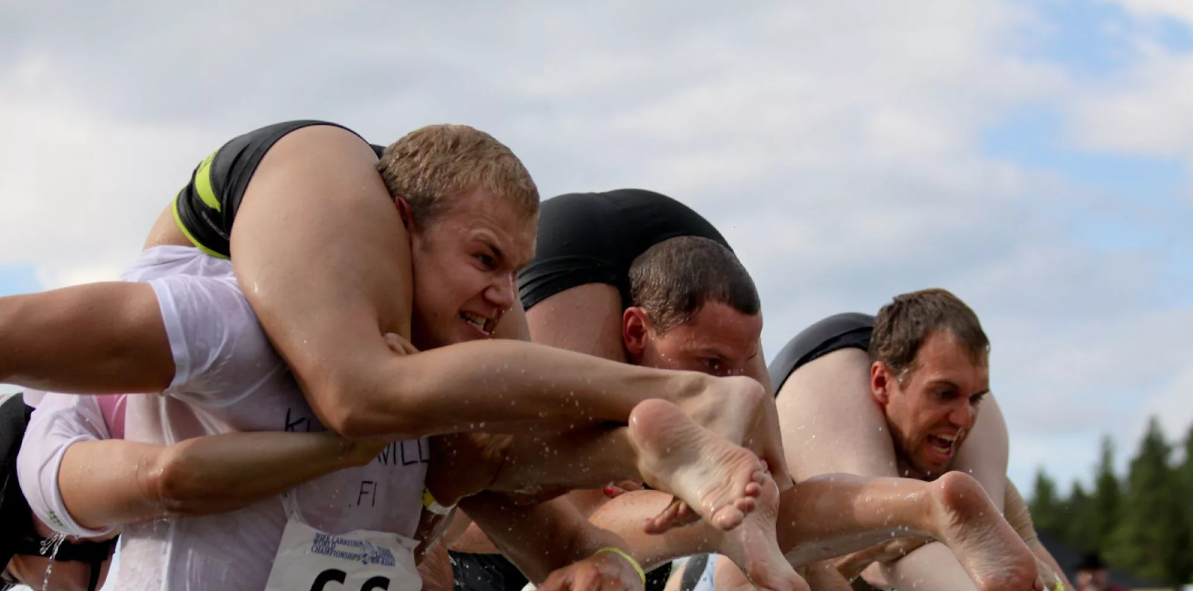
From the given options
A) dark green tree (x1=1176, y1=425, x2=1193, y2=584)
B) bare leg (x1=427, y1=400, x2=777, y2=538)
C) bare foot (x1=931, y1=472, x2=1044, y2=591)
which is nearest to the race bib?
bare leg (x1=427, y1=400, x2=777, y2=538)

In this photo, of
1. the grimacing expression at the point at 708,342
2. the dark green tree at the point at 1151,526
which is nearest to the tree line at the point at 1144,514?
the dark green tree at the point at 1151,526

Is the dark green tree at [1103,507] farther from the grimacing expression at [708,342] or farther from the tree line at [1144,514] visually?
the grimacing expression at [708,342]

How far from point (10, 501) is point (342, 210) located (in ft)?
5.11

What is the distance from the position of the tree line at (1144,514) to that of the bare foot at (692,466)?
45.4 m

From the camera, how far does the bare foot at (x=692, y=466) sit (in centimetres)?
317

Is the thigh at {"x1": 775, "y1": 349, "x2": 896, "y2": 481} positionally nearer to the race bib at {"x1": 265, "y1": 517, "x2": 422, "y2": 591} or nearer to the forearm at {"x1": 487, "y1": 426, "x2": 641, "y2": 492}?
the forearm at {"x1": 487, "y1": 426, "x2": 641, "y2": 492}

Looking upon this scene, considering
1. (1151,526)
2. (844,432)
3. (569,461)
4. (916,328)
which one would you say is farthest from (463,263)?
(1151,526)

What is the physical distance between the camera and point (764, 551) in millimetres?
3709

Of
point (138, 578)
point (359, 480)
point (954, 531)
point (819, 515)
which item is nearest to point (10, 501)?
point (138, 578)

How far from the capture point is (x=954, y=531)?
411 centimetres

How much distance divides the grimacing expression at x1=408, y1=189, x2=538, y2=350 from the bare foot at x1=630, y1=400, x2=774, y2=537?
2.39 ft

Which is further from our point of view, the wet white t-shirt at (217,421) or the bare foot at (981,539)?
the bare foot at (981,539)

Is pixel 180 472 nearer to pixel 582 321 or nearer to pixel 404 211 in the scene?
pixel 404 211

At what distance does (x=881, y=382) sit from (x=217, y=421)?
312cm
